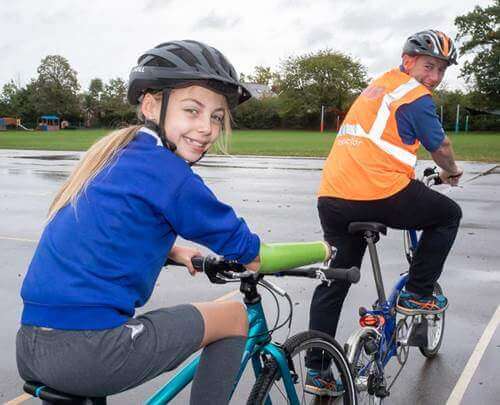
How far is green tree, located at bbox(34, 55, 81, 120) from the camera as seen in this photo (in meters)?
100.0

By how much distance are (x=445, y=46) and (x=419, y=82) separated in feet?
0.79

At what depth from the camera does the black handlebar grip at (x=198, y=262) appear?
227 centimetres

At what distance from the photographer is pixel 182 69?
2.13 metres

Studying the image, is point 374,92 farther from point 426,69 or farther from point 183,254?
point 183,254

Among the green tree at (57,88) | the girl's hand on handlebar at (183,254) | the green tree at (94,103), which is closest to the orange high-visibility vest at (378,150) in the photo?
the girl's hand on handlebar at (183,254)

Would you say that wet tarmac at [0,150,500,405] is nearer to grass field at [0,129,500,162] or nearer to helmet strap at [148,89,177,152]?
helmet strap at [148,89,177,152]

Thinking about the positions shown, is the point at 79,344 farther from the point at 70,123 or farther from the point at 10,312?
the point at 70,123

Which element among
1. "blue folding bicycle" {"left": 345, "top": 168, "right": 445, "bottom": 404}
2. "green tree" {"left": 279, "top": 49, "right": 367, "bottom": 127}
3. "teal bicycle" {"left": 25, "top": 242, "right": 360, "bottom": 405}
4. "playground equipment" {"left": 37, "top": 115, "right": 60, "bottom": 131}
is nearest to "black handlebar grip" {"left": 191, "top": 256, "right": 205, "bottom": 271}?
"teal bicycle" {"left": 25, "top": 242, "right": 360, "bottom": 405}

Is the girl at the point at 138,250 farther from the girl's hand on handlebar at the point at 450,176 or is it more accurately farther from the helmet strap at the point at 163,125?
the girl's hand on handlebar at the point at 450,176

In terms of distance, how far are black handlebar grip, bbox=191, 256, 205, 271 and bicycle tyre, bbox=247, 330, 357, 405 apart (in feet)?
1.65

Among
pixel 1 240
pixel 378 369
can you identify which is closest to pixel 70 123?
pixel 1 240

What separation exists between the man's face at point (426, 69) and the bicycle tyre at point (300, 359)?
1711 millimetres

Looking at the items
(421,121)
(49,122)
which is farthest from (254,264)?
(49,122)

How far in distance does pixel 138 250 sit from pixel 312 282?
451cm
